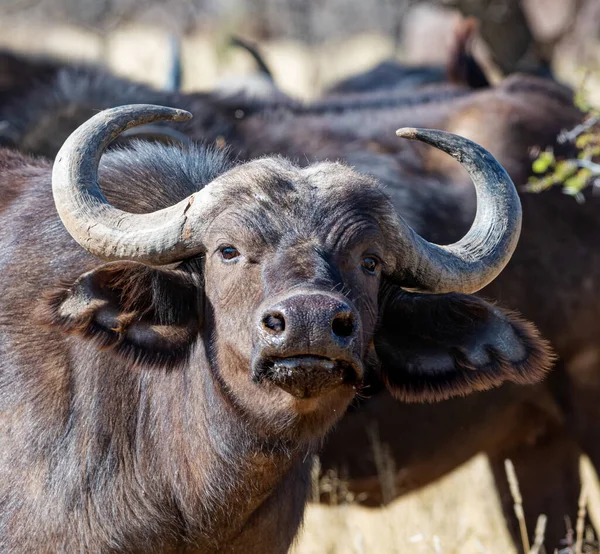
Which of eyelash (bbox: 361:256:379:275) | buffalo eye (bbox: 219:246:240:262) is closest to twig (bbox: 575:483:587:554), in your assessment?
eyelash (bbox: 361:256:379:275)

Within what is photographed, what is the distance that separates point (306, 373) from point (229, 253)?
27.7 inches

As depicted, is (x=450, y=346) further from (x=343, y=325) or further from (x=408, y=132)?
(x=343, y=325)

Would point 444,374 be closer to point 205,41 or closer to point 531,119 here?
point 531,119

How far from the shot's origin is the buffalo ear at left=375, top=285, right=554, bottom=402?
4.43 metres

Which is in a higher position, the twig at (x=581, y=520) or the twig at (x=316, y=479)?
the twig at (x=581, y=520)

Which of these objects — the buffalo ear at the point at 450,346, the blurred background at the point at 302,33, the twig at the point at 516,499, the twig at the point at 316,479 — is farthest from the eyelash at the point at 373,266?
the blurred background at the point at 302,33

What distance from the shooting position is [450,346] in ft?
14.8

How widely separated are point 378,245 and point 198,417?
107 centimetres

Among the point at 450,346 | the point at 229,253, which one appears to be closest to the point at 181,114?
the point at 229,253

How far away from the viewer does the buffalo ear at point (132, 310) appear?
4023 mm

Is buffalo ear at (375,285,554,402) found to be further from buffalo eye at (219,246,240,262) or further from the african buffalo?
buffalo eye at (219,246,240,262)

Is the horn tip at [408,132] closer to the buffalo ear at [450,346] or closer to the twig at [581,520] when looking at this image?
the buffalo ear at [450,346]

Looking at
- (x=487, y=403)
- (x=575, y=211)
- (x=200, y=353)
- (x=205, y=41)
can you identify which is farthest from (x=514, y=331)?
(x=205, y=41)

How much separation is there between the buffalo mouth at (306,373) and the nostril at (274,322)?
12 cm
